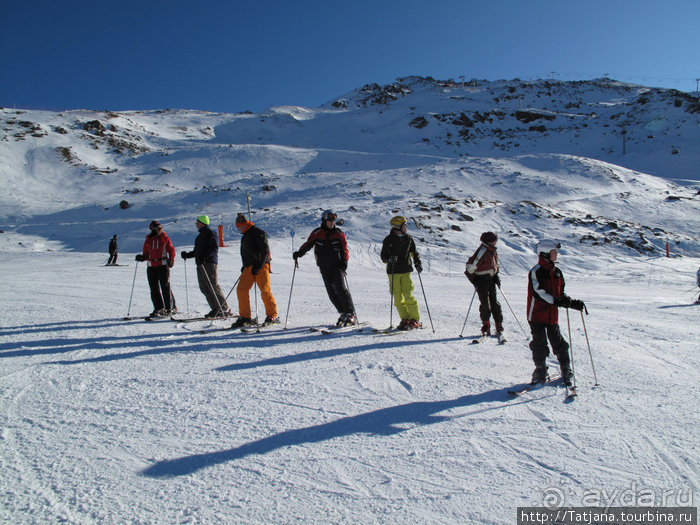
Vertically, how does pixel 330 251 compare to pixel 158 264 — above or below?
above

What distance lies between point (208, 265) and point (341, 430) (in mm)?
4993

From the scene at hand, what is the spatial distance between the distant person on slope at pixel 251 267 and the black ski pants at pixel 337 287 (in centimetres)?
97

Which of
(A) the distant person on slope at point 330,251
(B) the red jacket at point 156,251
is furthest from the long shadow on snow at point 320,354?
(B) the red jacket at point 156,251

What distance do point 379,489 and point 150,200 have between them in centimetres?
3781

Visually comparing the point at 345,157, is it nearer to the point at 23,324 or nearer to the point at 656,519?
the point at 23,324

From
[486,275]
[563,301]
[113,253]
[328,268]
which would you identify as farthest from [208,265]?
[113,253]

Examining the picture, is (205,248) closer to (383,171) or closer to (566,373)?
(566,373)

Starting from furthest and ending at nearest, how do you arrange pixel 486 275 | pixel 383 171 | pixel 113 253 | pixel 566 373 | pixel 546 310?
pixel 383 171
pixel 113 253
pixel 486 275
pixel 546 310
pixel 566 373

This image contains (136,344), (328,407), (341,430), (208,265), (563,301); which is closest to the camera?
(341,430)

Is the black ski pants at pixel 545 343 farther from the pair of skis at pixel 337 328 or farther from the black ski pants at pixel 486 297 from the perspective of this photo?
the pair of skis at pixel 337 328

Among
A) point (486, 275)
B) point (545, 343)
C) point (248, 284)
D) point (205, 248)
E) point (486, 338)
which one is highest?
point (205, 248)

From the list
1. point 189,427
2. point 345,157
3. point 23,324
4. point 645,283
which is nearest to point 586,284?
point 645,283

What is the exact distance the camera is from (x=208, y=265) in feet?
23.9

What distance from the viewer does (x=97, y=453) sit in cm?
287
